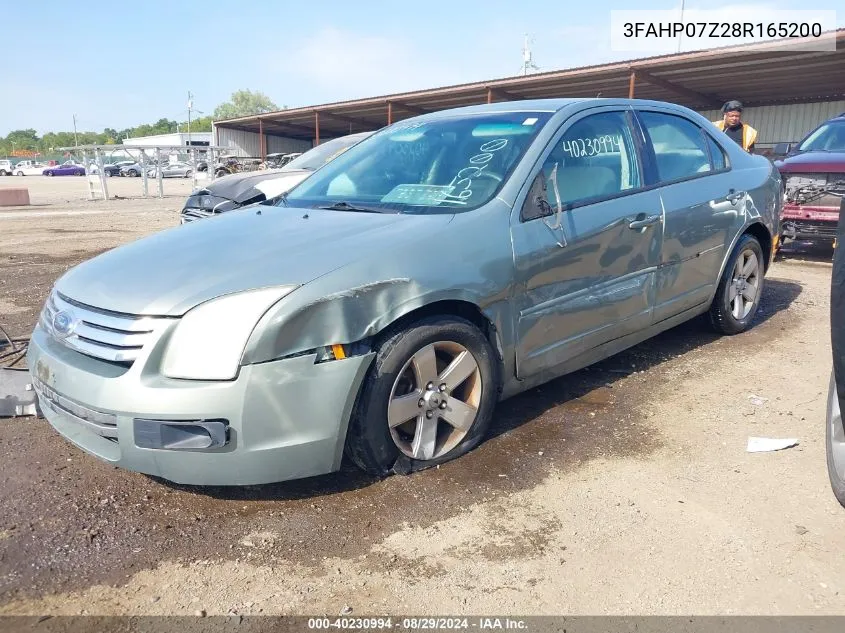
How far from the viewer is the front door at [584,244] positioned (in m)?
3.19

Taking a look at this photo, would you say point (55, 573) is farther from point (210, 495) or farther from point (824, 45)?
point (824, 45)

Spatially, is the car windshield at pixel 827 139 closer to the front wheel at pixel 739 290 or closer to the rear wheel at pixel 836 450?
the front wheel at pixel 739 290

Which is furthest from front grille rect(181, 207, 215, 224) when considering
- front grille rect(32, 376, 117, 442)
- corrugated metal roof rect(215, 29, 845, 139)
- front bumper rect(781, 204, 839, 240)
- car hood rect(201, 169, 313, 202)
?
A: corrugated metal roof rect(215, 29, 845, 139)

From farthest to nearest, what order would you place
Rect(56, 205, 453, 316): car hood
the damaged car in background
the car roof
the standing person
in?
1. the standing person
2. the damaged car in background
3. the car roof
4. Rect(56, 205, 453, 316): car hood

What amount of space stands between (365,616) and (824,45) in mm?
15151

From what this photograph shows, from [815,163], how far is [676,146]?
4.37 m

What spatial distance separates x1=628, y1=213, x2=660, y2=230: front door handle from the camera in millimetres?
3662

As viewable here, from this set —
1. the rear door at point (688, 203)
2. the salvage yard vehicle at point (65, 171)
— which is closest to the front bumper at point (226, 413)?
the rear door at point (688, 203)

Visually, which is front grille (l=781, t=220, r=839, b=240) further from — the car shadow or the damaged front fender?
the damaged front fender

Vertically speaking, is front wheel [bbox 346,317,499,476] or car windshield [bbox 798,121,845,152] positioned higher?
car windshield [bbox 798,121,845,152]

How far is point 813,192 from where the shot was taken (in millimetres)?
7512

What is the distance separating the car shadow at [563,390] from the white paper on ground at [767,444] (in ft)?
2.77

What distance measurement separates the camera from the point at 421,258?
2777 mm

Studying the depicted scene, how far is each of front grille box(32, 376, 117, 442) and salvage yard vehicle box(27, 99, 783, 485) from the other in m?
0.01
